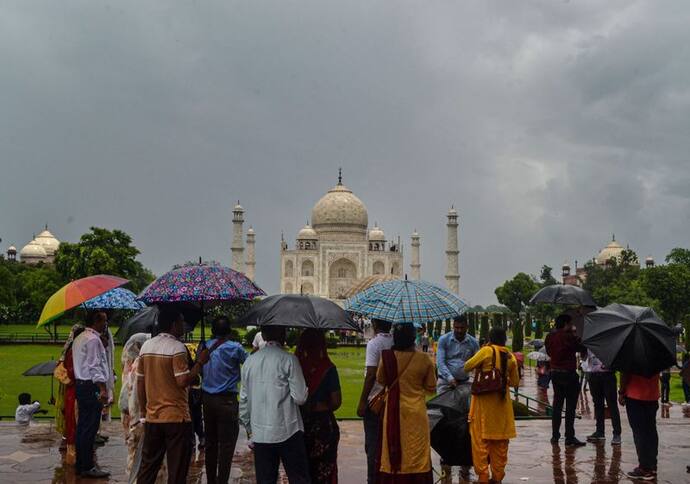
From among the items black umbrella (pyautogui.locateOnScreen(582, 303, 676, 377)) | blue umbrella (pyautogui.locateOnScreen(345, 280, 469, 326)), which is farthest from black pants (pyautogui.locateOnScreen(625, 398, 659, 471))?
blue umbrella (pyautogui.locateOnScreen(345, 280, 469, 326))

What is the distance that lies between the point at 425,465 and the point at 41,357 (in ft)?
61.4

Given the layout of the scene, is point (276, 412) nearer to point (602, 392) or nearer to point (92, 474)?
point (92, 474)

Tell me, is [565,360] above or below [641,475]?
above

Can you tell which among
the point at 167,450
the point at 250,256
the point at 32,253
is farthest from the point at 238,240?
the point at 167,450

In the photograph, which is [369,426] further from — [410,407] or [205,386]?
[205,386]

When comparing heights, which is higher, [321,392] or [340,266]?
[340,266]

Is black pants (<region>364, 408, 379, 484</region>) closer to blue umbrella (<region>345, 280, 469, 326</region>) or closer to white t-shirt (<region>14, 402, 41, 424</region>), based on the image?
blue umbrella (<region>345, 280, 469, 326</region>)

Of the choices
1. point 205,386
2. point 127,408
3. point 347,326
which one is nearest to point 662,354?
point 347,326

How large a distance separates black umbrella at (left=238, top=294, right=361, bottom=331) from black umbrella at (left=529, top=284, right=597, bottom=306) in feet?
12.4

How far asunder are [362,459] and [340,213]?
178ft

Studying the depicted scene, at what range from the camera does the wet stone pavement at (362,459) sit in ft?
22.0

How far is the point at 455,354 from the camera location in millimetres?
6930

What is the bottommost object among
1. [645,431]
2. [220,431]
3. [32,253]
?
[645,431]

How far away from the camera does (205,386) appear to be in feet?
→ 19.8
